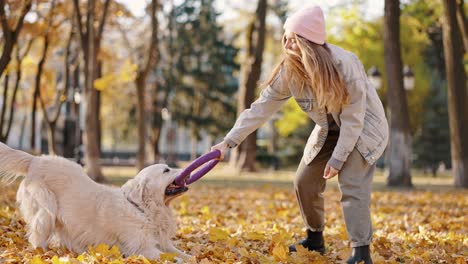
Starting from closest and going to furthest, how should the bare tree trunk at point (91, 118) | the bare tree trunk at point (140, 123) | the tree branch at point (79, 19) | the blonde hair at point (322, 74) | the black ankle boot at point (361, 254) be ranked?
the blonde hair at point (322, 74)
the black ankle boot at point (361, 254)
the bare tree trunk at point (91, 118)
the tree branch at point (79, 19)
the bare tree trunk at point (140, 123)

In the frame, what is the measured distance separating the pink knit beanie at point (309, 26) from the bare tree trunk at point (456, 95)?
12.9 metres

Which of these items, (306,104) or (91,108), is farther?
(91,108)

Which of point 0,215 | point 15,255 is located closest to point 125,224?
point 15,255

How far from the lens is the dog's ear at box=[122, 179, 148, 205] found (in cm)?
579

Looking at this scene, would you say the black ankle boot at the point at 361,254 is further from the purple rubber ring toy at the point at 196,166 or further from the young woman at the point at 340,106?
the purple rubber ring toy at the point at 196,166

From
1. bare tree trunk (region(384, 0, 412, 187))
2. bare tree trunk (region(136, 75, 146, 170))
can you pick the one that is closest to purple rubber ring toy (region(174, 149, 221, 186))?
bare tree trunk (region(384, 0, 412, 187))

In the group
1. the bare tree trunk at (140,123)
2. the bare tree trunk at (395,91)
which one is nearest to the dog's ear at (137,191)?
the bare tree trunk at (395,91)

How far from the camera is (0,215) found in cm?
825

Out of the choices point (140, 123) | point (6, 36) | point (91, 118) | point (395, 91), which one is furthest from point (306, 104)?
point (140, 123)

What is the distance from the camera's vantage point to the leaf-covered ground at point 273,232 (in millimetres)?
5789

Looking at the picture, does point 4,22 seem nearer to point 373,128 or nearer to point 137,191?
point 137,191

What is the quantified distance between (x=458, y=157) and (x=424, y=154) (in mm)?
18219

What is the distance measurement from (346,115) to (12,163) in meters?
2.85

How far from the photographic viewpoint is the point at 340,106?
5.33 meters
